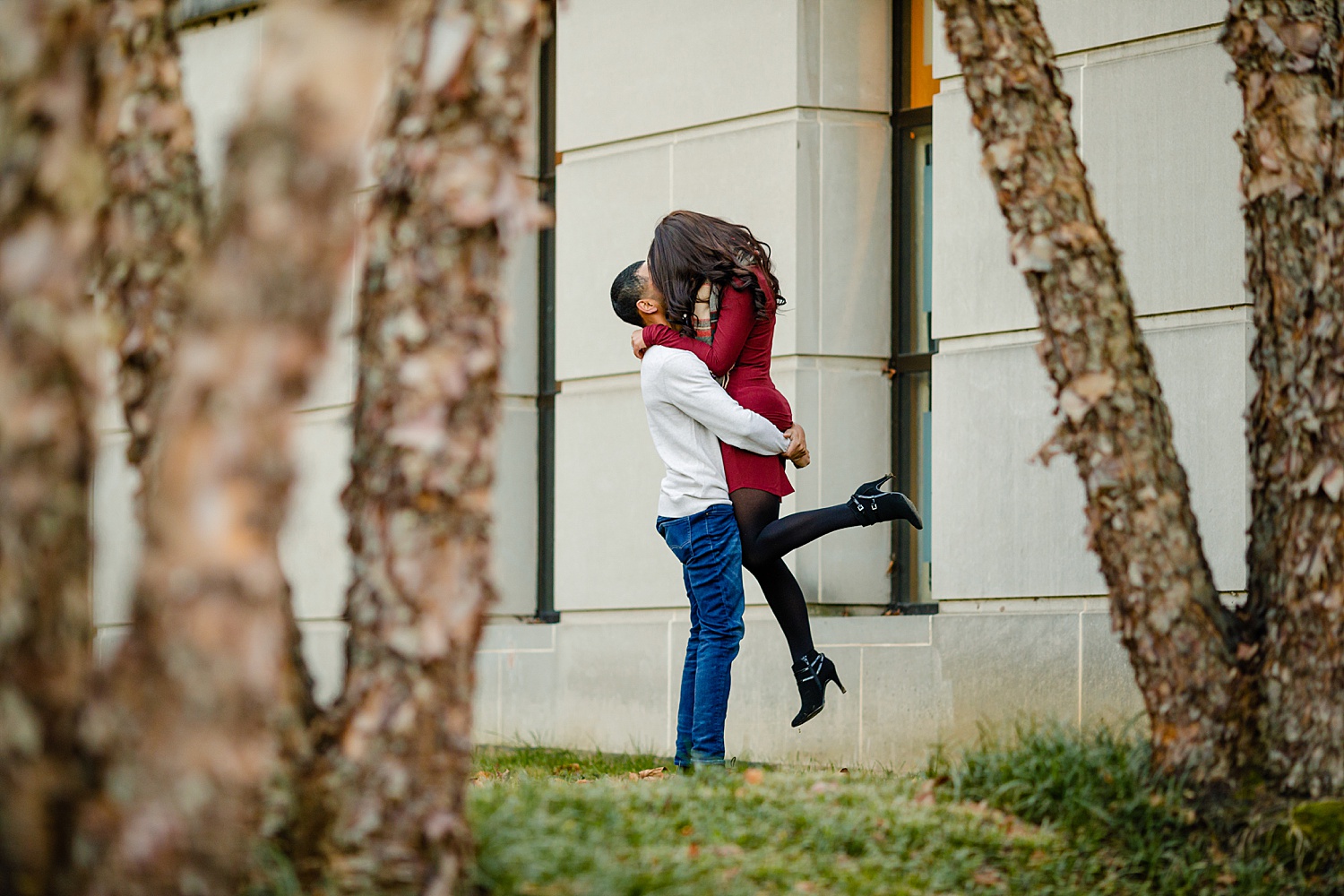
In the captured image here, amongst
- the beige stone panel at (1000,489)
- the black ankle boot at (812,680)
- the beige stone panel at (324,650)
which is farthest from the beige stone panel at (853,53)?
the beige stone panel at (324,650)

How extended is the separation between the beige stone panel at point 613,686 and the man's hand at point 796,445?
6.38 feet

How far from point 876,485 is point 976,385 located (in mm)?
1012

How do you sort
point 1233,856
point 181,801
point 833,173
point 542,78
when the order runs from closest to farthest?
point 181,801 → point 1233,856 → point 833,173 → point 542,78

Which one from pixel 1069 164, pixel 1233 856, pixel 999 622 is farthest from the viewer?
pixel 999 622

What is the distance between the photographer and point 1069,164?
177 inches

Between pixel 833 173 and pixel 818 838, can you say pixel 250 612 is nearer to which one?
pixel 818 838

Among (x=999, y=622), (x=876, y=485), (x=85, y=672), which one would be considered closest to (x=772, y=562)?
(x=876, y=485)

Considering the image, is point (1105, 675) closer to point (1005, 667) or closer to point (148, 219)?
point (1005, 667)

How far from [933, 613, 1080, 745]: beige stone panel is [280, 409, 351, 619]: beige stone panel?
11.9ft

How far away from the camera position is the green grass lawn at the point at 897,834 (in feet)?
12.3

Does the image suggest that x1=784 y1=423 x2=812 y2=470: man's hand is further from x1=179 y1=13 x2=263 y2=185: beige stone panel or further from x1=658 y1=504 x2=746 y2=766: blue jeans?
x1=179 y1=13 x2=263 y2=185: beige stone panel

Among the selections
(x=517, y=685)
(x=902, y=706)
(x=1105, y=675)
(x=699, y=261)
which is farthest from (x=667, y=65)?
(x=1105, y=675)

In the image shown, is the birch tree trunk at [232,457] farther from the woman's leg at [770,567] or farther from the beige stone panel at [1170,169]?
the beige stone panel at [1170,169]

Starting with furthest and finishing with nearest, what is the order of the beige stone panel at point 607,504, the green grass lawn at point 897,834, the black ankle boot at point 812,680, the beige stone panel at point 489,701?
1. the beige stone panel at point 489,701
2. the beige stone panel at point 607,504
3. the black ankle boot at point 812,680
4. the green grass lawn at point 897,834
